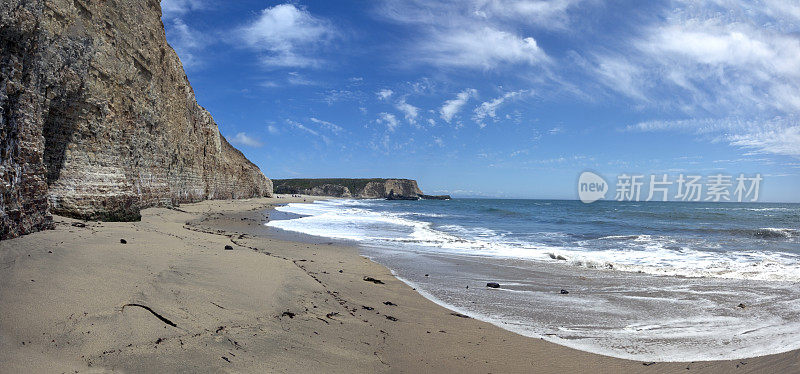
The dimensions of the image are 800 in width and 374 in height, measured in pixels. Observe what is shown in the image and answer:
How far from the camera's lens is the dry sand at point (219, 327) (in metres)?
2.75

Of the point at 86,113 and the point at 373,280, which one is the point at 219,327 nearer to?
the point at 373,280

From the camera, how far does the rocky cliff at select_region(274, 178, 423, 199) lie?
116 m

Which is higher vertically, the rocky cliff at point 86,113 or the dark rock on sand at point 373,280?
the rocky cliff at point 86,113

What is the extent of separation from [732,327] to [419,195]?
12825cm

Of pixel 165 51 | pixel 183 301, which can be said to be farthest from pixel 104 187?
pixel 165 51

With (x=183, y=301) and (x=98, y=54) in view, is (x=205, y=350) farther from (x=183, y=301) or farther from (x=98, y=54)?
(x=98, y=54)

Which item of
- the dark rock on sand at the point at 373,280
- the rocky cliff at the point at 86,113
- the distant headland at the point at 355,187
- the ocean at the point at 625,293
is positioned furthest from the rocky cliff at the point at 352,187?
the dark rock on sand at the point at 373,280

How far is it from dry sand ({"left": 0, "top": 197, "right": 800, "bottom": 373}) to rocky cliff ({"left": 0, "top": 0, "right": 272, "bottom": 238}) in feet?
5.66

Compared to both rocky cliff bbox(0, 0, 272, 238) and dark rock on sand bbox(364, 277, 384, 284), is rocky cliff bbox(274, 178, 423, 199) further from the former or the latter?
dark rock on sand bbox(364, 277, 384, 284)

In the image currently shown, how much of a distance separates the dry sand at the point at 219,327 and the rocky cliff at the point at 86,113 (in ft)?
5.66

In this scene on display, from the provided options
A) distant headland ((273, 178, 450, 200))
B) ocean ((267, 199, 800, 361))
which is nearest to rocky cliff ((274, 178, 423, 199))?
distant headland ((273, 178, 450, 200))

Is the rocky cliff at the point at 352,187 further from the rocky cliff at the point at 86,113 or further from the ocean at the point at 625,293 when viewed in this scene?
the ocean at the point at 625,293

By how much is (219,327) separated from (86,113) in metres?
10.3

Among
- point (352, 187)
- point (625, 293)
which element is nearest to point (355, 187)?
point (352, 187)
